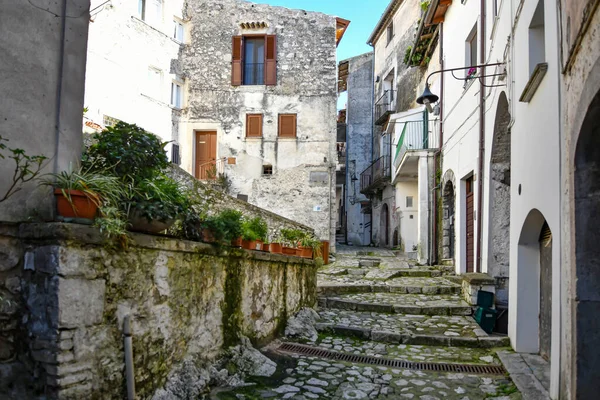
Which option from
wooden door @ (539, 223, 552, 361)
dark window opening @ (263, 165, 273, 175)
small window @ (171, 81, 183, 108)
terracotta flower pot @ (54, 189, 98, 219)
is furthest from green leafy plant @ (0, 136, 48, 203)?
small window @ (171, 81, 183, 108)

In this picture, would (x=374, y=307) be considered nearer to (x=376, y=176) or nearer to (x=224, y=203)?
(x=224, y=203)

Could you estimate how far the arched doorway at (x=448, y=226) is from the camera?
12.2 meters

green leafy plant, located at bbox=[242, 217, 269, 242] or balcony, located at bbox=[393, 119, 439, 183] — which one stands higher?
balcony, located at bbox=[393, 119, 439, 183]

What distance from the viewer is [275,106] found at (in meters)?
16.9

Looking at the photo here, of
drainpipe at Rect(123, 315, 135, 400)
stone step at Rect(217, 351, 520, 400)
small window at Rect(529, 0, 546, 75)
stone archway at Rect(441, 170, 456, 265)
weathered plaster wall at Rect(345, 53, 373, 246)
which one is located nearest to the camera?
drainpipe at Rect(123, 315, 135, 400)

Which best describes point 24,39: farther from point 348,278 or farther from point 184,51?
point 184,51

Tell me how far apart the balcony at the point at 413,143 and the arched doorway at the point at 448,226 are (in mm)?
1655

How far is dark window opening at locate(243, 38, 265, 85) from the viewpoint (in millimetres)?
17141

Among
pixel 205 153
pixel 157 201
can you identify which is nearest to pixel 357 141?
pixel 205 153

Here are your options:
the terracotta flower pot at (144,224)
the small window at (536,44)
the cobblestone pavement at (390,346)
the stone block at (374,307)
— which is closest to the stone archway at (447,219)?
the cobblestone pavement at (390,346)

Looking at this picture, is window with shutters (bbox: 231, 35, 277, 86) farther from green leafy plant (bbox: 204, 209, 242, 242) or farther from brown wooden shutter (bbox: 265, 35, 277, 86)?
green leafy plant (bbox: 204, 209, 242, 242)

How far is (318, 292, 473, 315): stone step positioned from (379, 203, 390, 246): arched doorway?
13.6 m

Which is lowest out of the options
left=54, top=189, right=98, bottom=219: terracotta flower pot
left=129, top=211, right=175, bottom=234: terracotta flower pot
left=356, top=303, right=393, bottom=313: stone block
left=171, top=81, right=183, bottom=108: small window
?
left=356, top=303, right=393, bottom=313: stone block

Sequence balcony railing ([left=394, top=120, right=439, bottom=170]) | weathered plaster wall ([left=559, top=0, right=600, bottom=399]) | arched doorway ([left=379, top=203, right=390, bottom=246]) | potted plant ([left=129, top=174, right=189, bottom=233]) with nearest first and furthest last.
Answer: weathered plaster wall ([left=559, top=0, right=600, bottom=399]), potted plant ([left=129, top=174, right=189, bottom=233]), balcony railing ([left=394, top=120, right=439, bottom=170]), arched doorway ([left=379, top=203, right=390, bottom=246])
